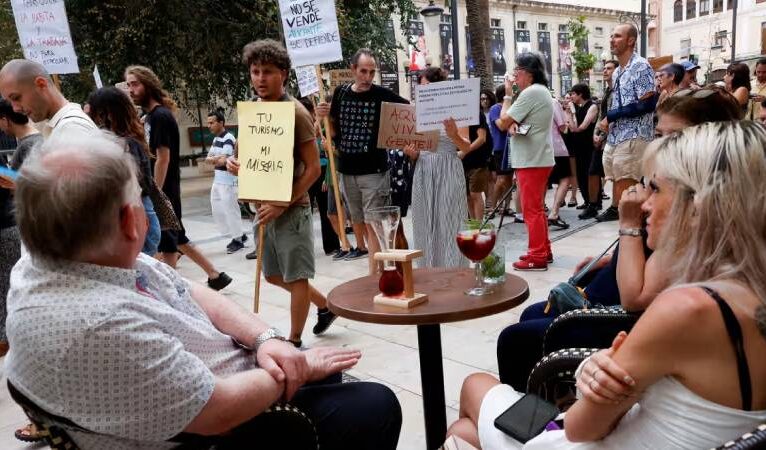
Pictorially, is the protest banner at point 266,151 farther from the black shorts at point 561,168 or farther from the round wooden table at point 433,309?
the black shorts at point 561,168

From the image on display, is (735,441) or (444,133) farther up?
(444,133)

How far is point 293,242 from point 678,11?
2236 inches

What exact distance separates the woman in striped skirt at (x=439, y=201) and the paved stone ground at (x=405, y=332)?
46 cm

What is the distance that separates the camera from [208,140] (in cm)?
2186

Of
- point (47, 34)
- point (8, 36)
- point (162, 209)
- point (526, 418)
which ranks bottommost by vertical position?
point (526, 418)

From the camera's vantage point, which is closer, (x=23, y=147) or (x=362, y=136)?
(x=23, y=147)

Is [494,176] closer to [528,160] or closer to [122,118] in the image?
[528,160]

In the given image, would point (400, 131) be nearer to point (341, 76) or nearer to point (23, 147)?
point (341, 76)

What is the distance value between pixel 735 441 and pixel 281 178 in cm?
247

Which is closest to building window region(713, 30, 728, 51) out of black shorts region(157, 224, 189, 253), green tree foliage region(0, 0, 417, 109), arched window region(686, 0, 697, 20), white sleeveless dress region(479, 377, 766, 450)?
arched window region(686, 0, 697, 20)

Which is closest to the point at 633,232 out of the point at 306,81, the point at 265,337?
the point at 265,337

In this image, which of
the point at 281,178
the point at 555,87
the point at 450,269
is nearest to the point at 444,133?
the point at 281,178

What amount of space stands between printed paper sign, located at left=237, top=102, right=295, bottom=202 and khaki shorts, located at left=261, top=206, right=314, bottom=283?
0.46 feet

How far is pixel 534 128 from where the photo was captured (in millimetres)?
4652
